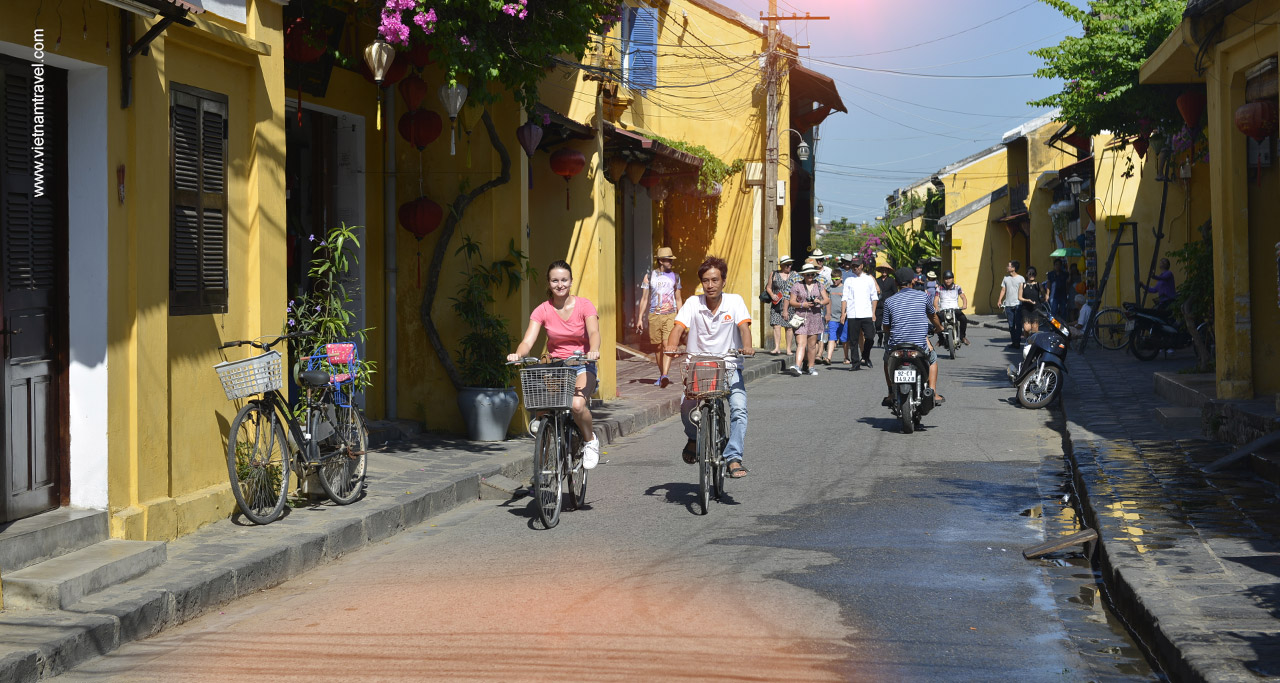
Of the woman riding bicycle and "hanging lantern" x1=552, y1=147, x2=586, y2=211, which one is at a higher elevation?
"hanging lantern" x1=552, y1=147, x2=586, y2=211

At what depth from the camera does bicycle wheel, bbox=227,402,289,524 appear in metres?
7.43

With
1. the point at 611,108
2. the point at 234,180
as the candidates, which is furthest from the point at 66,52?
the point at 611,108

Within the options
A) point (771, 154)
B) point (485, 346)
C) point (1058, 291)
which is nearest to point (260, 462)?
point (485, 346)

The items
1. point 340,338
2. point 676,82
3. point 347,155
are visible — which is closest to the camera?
point 340,338

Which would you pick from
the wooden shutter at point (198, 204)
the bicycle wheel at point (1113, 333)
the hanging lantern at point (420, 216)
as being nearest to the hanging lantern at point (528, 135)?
the hanging lantern at point (420, 216)

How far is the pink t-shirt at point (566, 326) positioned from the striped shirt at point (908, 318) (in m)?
5.10

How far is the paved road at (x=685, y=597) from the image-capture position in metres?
4.98

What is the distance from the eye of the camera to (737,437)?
905 centimetres

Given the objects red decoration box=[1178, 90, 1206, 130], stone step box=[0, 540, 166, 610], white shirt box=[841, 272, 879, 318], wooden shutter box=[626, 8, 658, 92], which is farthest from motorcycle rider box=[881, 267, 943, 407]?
wooden shutter box=[626, 8, 658, 92]

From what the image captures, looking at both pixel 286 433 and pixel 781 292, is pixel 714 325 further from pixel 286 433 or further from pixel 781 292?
pixel 781 292

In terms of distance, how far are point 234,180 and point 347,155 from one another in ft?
12.2

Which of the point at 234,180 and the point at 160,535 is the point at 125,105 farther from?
the point at 160,535

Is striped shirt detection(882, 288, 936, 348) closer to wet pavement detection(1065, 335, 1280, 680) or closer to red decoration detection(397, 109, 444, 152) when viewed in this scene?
wet pavement detection(1065, 335, 1280, 680)

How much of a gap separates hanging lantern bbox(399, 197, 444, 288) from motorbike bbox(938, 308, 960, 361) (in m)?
12.7
